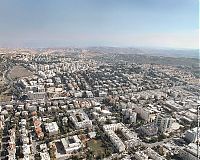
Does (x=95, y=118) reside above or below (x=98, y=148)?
above

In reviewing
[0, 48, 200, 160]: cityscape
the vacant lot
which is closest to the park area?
[0, 48, 200, 160]: cityscape

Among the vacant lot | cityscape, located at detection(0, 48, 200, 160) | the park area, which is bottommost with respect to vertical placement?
the park area

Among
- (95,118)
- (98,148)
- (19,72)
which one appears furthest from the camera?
(19,72)

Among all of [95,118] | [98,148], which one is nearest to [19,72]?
[95,118]

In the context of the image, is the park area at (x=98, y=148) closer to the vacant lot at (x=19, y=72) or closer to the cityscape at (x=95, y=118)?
the cityscape at (x=95, y=118)

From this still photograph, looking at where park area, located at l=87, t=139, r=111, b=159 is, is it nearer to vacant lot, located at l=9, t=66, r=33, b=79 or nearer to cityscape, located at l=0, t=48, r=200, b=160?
cityscape, located at l=0, t=48, r=200, b=160

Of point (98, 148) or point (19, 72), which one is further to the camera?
point (19, 72)

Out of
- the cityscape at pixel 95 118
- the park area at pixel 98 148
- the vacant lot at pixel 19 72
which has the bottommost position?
the park area at pixel 98 148

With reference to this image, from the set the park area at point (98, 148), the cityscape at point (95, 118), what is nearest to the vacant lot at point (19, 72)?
the cityscape at point (95, 118)

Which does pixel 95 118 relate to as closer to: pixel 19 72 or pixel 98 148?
pixel 98 148

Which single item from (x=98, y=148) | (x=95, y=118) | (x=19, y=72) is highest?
(x=19, y=72)
